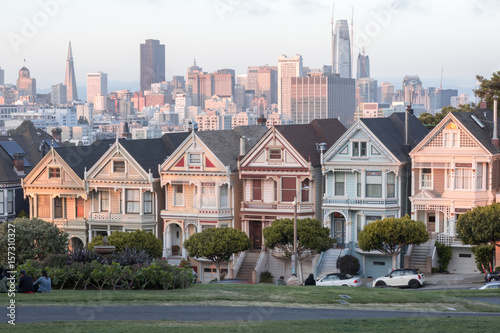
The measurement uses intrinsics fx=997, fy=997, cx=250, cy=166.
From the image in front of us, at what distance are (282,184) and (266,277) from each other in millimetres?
5867

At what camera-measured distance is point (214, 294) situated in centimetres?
3803

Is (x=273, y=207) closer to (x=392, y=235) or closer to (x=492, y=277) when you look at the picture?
(x=392, y=235)

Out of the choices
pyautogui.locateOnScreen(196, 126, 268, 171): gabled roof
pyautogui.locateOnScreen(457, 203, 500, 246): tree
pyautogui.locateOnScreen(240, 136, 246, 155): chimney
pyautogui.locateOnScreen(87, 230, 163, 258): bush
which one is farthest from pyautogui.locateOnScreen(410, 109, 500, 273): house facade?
pyautogui.locateOnScreen(87, 230, 163, 258): bush

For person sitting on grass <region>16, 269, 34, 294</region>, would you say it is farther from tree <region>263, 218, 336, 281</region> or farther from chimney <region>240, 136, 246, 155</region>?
chimney <region>240, 136, 246, 155</region>

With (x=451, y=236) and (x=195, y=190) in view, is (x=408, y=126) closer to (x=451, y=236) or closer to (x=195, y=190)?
(x=451, y=236)

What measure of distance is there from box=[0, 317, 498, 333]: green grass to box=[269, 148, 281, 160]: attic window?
29635 mm

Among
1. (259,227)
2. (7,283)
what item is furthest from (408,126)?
(7,283)

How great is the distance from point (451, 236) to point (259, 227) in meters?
12.0

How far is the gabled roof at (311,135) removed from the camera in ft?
203

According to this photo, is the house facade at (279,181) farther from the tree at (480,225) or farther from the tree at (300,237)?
the tree at (480,225)

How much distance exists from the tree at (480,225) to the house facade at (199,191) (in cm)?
1511

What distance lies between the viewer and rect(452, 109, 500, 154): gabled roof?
58062 mm

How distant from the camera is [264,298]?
37656 millimetres

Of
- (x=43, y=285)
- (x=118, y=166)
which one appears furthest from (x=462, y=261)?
(x=43, y=285)
